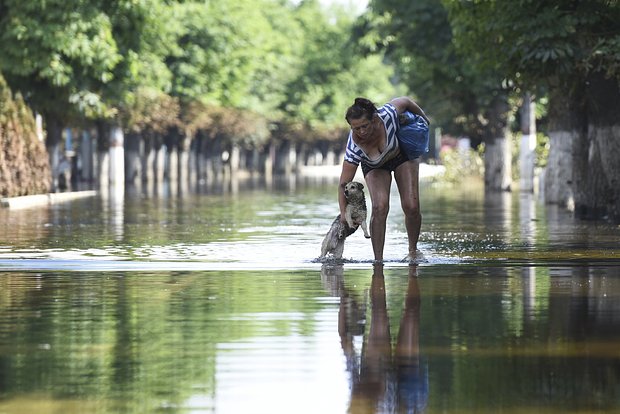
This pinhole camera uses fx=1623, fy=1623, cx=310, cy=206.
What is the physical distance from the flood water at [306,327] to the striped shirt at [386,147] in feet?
3.66

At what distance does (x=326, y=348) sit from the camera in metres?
9.79

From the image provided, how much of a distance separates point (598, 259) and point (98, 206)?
A: 2217cm

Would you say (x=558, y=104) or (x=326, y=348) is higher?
(x=558, y=104)

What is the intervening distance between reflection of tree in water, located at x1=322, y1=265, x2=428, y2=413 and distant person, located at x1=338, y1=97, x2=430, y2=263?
8.83ft

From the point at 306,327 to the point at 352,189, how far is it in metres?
5.92

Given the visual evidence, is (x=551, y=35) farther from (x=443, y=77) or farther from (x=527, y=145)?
(x=527, y=145)

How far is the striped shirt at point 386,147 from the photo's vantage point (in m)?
16.1

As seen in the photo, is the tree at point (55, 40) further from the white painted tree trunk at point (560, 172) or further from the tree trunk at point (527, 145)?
the white painted tree trunk at point (560, 172)

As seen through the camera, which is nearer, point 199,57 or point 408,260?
point 408,260

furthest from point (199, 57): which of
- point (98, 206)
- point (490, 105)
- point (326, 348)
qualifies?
point (326, 348)

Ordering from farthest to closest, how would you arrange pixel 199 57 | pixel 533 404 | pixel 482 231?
pixel 199 57 < pixel 482 231 < pixel 533 404

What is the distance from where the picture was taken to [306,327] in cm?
1095

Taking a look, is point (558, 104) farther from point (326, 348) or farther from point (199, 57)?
point (199, 57)

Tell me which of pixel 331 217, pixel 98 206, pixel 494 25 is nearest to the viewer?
pixel 494 25
